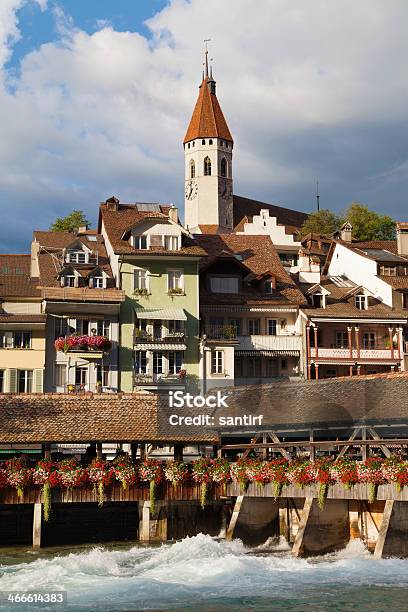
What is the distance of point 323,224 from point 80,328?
2094 inches

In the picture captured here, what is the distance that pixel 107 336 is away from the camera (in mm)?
60625

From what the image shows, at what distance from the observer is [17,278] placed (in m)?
63.7

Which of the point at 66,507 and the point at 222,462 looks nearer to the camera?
the point at 222,462

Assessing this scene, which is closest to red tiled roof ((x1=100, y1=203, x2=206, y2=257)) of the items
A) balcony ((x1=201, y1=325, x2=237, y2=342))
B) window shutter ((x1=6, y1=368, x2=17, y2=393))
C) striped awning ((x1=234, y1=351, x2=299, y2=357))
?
balcony ((x1=201, y1=325, x2=237, y2=342))

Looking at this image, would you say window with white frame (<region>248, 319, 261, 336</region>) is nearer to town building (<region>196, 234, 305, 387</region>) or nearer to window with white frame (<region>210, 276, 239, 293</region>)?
town building (<region>196, 234, 305, 387</region>)

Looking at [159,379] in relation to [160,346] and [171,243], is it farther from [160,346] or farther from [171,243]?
[171,243]

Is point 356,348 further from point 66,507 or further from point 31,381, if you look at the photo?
point 66,507

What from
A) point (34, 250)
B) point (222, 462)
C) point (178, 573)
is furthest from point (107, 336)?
point (178, 573)

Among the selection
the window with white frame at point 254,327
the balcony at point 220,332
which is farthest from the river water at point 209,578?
the window with white frame at point 254,327

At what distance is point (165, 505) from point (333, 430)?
27.0ft

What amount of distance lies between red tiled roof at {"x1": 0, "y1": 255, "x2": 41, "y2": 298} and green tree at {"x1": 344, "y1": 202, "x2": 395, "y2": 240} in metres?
42.1

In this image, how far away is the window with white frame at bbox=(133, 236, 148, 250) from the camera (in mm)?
63406

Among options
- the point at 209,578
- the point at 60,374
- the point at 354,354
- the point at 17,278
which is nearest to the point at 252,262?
the point at 354,354

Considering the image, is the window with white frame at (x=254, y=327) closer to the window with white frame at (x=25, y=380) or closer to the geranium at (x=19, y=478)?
the window with white frame at (x=25, y=380)
